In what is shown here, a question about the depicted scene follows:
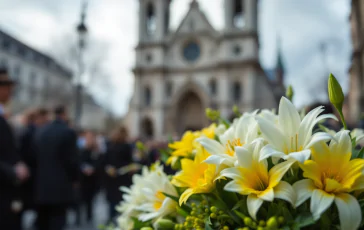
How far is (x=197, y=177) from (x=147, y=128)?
34703mm

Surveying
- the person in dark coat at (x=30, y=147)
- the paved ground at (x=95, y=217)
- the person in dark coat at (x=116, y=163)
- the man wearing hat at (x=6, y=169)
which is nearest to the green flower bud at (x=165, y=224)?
the man wearing hat at (x=6, y=169)

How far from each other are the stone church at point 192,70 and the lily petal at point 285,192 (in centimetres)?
3102

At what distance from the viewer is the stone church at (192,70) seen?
32.7m

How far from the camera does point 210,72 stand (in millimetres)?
33969

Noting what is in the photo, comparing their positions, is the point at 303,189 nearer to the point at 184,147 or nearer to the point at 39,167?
the point at 184,147

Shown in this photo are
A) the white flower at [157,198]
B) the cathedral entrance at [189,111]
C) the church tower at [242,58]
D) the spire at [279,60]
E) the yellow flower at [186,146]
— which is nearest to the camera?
the white flower at [157,198]

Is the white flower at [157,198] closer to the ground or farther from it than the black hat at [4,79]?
closer to the ground

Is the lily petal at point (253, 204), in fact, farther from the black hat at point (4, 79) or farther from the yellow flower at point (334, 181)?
the black hat at point (4, 79)

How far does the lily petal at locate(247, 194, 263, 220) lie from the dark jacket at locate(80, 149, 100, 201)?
8.16 m

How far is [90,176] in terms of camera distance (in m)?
8.66

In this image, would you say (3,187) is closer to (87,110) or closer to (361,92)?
(361,92)

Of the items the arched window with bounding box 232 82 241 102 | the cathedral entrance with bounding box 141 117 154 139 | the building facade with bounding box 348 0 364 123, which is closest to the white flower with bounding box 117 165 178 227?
the building facade with bounding box 348 0 364 123

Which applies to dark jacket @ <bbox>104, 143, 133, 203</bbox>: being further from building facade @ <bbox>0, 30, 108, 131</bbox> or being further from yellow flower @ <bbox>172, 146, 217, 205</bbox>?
building facade @ <bbox>0, 30, 108, 131</bbox>

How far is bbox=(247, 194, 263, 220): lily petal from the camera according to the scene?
848 millimetres
